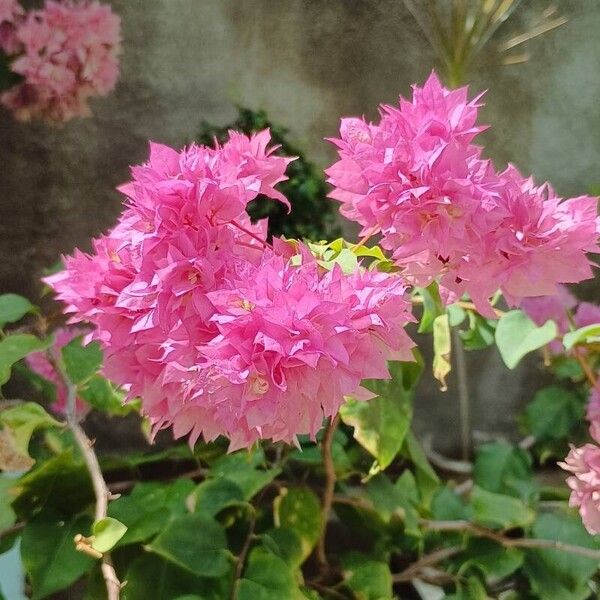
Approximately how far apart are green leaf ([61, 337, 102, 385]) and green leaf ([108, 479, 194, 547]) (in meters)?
0.14

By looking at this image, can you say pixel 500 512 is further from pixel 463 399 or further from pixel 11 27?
pixel 11 27

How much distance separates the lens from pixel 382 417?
71cm

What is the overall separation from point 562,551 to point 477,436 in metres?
0.42

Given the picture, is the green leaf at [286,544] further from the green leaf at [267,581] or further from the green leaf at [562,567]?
the green leaf at [562,567]

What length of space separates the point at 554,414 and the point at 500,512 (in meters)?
0.30

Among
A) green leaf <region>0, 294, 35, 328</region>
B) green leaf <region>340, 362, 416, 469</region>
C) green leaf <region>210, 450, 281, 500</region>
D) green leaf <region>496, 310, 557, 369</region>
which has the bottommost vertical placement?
green leaf <region>210, 450, 281, 500</region>

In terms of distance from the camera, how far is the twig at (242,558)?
657mm

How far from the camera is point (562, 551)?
2.53ft

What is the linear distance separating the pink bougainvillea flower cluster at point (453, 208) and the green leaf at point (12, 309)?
417 mm

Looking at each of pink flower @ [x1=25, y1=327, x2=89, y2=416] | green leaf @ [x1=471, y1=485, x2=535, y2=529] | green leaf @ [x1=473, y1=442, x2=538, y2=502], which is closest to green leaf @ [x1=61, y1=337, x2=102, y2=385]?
pink flower @ [x1=25, y1=327, x2=89, y2=416]

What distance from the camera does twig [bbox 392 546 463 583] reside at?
80cm

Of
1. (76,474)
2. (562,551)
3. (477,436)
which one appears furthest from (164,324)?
(477,436)

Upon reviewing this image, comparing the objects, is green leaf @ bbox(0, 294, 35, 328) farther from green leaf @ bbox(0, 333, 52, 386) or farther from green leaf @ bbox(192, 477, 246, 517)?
green leaf @ bbox(192, 477, 246, 517)

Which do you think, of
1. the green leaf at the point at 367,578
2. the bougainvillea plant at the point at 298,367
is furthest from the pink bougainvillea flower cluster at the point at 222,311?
the green leaf at the point at 367,578
